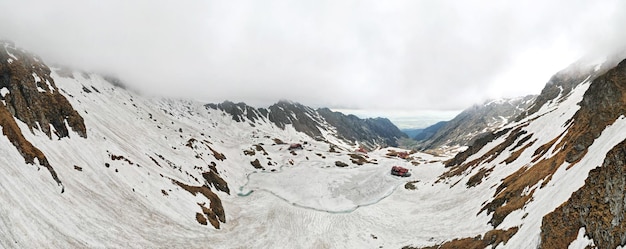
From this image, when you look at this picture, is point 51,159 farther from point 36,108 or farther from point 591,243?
point 591,243

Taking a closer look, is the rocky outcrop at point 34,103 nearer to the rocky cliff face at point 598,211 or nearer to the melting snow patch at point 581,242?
the rocky cliff face at point 598,211

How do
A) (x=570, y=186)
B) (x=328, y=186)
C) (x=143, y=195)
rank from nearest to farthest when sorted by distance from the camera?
1. (x=570, y=186)
2. (x=143, y=195)
3. (x=328, y=186)

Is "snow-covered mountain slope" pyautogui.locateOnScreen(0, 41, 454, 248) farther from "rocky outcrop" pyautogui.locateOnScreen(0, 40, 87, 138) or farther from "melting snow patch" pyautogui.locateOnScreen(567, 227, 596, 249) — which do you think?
"melting snow patch" pyautogui.locateOnScreen(567, 227, 596, 249)

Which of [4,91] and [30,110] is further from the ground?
[4,91]

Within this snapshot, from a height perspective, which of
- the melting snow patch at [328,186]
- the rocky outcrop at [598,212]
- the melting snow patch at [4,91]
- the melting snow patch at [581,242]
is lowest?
the melting snow patch at [328,186]

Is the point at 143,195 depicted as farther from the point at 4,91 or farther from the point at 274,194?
the point at 274,194

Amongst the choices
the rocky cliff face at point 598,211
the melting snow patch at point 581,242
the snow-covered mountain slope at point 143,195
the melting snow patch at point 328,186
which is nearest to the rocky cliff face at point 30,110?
the snow-covered mountain slope at point 143,195

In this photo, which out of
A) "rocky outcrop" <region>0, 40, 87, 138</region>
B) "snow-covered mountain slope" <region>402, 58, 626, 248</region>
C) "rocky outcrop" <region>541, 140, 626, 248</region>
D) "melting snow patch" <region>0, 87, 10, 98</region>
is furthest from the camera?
"rocky outcrop" <region>0, 40, 87, 138</region>

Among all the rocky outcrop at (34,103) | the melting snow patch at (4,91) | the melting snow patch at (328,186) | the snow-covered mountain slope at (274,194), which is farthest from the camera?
the melting snow patch at (328,186)

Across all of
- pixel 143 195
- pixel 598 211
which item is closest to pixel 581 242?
pixel 598 211

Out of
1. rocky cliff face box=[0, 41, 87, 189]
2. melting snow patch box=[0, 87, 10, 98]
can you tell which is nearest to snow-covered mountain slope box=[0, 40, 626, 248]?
rocky cliff face box=[0, 41, 87, 189]
